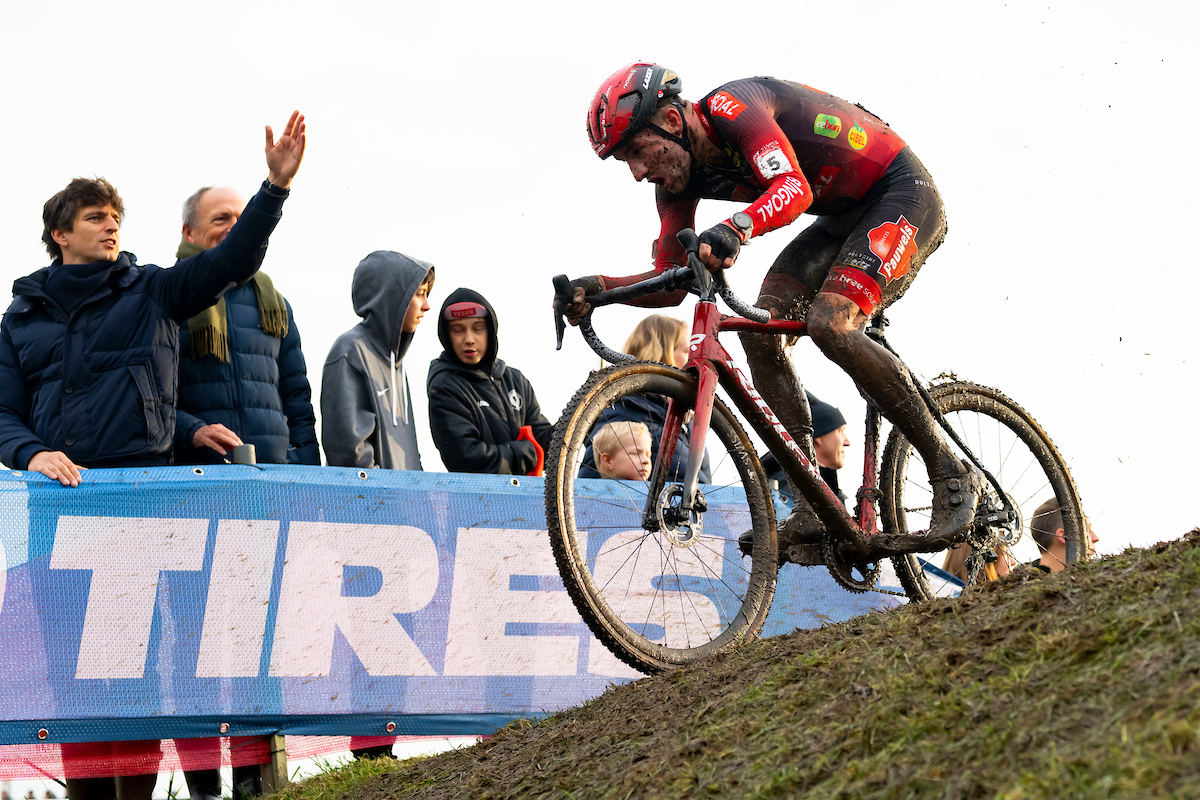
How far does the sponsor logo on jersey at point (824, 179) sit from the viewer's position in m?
5.10

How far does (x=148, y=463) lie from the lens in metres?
5.54

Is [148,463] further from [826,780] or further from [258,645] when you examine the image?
[826,780]

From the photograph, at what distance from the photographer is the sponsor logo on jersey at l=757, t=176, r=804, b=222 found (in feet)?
14.6

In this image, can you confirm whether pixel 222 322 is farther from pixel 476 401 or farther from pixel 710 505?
pixel 710 505

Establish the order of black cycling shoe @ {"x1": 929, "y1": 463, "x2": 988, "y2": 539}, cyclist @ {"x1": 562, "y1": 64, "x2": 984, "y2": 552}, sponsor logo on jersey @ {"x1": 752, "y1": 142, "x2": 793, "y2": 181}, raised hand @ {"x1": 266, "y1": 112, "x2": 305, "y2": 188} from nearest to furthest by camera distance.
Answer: sponsor logo on jersey @ {"x1": 752, "y1": 142, "x2": 793, "y2": 181}
cyclist @ {"x1": 562, "y1": 64, "x2": 984, "y2": 552}
black cycling shoe @ {"x1": 929, "y1": 463, "x2": 988, "y2": 539}
raised hand @ {"x1": 266, "y1": 112, "x2": 305, "y2": 188}

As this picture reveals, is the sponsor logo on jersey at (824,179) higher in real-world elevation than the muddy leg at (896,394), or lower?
higher

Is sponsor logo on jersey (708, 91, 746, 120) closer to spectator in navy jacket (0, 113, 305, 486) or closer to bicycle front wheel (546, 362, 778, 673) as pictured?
bicycle front wheel (546, 362, 778, 673)

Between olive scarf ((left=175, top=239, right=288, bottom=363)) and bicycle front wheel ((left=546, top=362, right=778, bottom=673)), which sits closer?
bicycle front wheel ((left=546, top=362, right=778, bottom=673))

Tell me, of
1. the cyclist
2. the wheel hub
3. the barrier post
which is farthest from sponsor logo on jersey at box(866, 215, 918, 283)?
the barrier post

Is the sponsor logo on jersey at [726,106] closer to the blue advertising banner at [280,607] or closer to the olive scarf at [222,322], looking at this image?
the blue advertising banner at [280,607]

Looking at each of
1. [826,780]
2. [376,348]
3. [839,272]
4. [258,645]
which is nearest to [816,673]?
[826,780]

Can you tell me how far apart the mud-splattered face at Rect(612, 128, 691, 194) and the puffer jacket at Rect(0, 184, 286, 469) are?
2127 mm

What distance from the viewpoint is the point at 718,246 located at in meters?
4.34

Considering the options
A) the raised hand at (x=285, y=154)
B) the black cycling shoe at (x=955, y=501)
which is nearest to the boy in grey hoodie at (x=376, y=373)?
the raised hand at (x=285, y=154)
